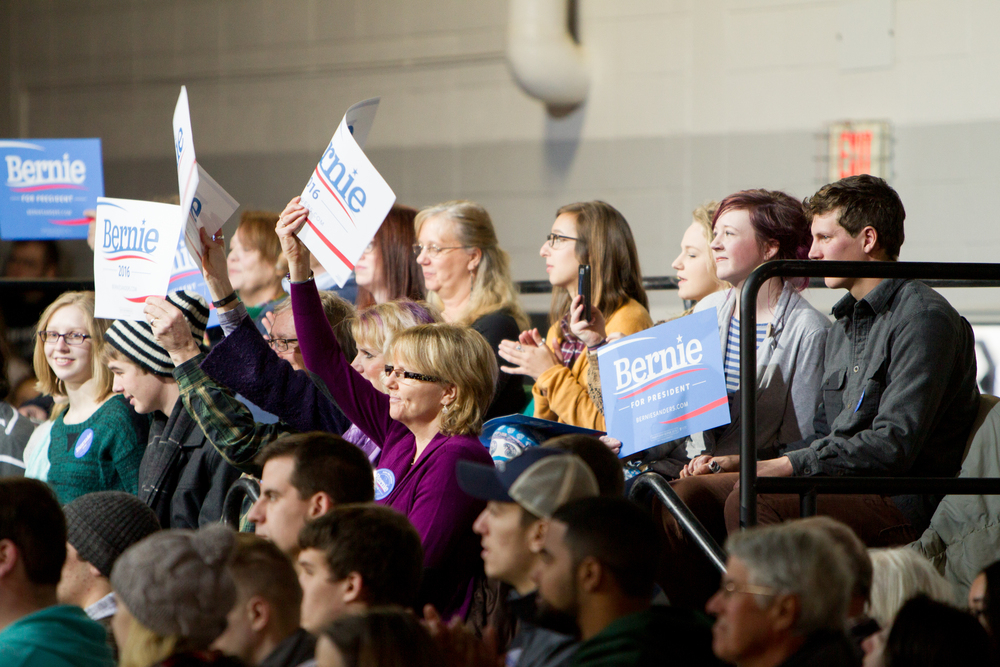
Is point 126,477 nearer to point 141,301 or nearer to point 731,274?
point 141,301

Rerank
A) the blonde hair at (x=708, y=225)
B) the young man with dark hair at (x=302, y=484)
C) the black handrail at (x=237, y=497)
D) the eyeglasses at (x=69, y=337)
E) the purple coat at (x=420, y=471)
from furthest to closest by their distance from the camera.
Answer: the eyeglasses at (x=69, y=337)
the blonde hair at (x=708, y=225)
the black handrail at (x=237, y=497)
the purple coat at (x=420, y=471)
the young man with dark hair at (x=302, y=484)

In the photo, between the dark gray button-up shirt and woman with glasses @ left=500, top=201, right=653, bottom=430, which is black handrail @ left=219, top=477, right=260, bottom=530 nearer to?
woman with glasses @ left=500, top=201, right=653, bottom=430

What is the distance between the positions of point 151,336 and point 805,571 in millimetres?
2467

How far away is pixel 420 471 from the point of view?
2.81 metres

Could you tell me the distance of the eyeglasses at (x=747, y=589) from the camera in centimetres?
185

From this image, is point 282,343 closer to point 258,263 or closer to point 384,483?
point 384,483

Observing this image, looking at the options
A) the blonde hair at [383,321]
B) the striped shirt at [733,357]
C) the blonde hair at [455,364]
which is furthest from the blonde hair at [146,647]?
the striped shirt at [733,357]

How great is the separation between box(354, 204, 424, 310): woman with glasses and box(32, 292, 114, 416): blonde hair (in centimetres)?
92

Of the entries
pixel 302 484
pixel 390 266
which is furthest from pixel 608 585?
pixel 390 266

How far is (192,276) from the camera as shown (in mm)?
3881

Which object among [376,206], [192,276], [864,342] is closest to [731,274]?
[864,342]

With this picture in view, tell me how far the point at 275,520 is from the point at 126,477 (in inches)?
50.0

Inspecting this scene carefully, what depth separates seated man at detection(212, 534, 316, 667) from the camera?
2.04m

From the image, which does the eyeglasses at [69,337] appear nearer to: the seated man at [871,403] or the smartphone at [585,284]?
the smartphone at [585,284]
